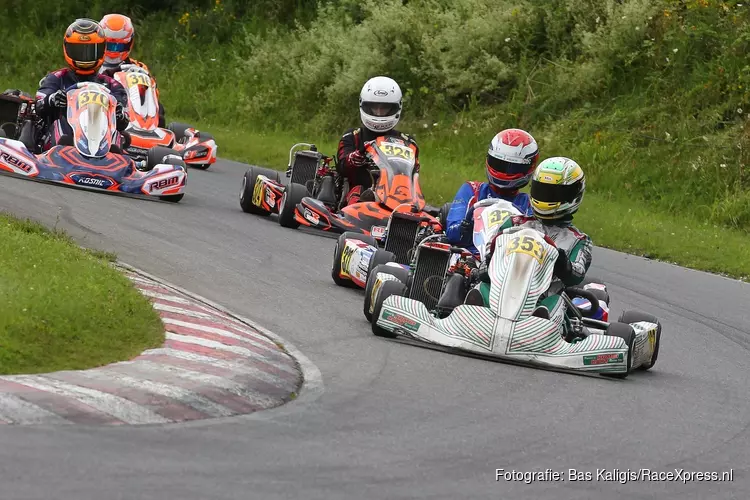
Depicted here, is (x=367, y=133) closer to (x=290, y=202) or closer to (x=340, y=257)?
(x=290, y=202)

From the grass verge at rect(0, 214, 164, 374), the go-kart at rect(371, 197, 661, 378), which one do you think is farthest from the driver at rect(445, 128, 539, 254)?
the grass verge at rect(0, 214, 164, 374)

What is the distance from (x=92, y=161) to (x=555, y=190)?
20.1 ft

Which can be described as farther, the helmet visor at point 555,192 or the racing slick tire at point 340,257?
the racing slick tire at point 340,257

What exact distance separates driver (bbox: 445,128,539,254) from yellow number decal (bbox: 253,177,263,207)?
4484mm

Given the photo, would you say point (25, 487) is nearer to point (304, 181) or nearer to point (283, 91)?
point (304, 181)

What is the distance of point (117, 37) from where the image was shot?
689 inches

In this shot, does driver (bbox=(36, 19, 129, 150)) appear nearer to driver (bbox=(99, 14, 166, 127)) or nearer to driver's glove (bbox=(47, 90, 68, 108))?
driver's glove (bbox=(47, 90, 68, 108))

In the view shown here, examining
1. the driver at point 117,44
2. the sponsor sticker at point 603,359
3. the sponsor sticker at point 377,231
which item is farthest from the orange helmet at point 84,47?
the sponsor sticker at point 603,359

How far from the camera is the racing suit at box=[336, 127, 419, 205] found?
1272 centimetres

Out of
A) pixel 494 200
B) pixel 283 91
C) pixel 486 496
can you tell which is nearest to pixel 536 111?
pixel 283 91

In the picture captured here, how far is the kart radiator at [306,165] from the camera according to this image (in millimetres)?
13570

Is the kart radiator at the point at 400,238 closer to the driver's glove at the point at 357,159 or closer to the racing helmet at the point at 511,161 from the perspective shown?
the racing helmet at the point at 511,161

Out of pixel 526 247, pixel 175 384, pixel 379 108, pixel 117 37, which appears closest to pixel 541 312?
pixel 526 247

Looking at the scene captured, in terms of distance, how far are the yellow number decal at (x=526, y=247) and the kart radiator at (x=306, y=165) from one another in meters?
5.64
